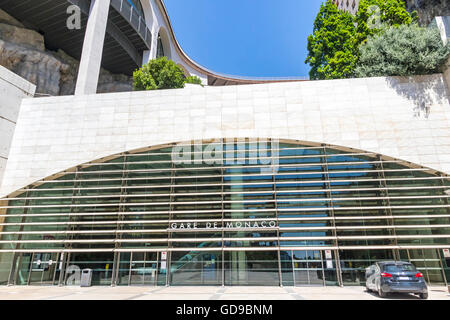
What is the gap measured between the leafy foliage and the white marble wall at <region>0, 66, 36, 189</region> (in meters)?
24.9

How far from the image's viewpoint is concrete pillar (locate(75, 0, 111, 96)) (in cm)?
2347

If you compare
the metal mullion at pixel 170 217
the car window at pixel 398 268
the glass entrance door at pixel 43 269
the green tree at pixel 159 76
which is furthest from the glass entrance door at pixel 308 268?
the green tree at pixel 159 76

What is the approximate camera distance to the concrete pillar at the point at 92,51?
2347 cm

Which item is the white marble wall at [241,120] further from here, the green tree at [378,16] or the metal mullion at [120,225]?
the green tree at [378,16]

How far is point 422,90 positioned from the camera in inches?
697

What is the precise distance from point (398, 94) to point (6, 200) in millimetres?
25588

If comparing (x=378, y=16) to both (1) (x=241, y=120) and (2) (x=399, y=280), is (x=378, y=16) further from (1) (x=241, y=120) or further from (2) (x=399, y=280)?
(2) (x=399, y=280)

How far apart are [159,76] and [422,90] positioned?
22.2m

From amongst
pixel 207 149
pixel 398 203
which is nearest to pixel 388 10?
pixel 398 203

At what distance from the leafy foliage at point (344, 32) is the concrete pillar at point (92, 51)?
20.1 m

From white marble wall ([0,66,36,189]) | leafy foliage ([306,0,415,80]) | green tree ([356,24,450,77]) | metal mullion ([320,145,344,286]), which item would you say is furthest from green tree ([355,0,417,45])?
white marble wall ([0,66,36,189])

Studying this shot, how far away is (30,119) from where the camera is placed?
20.1 metres

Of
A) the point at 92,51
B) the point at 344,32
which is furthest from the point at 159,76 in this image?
the point at 344,32
